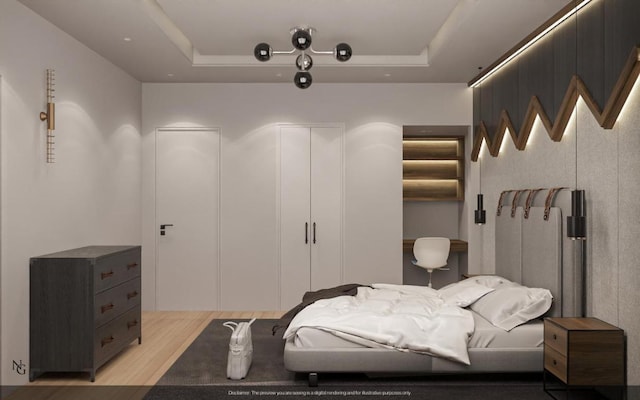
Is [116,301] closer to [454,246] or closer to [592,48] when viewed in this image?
[454,246]

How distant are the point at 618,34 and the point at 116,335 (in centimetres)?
417

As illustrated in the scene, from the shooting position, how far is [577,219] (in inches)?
132

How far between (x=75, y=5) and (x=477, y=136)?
4.29 metres

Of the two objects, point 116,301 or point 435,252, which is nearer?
point 116,301

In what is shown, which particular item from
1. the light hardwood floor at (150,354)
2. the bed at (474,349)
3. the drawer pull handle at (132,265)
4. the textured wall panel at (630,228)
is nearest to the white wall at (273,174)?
the light hardwood floor at (150,354)

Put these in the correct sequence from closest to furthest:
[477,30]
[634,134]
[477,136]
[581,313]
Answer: [634,134]
[581,313]
[477,30]
[477,136]

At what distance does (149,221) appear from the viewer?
6.16 metres

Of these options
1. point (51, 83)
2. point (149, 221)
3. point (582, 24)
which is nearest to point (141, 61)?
point (51, 83)

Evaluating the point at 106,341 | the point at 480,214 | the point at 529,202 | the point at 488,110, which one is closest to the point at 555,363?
the point at 529,202

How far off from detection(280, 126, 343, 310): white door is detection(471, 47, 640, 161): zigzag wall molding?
183cm

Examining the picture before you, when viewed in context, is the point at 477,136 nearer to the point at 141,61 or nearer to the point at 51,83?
the point at 141,61

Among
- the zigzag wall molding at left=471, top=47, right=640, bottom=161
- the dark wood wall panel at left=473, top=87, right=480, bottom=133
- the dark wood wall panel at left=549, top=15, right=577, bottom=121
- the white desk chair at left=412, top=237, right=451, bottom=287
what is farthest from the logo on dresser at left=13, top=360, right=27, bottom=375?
the dark wood wall panel at left=473, top=87, right=480, bottom=133

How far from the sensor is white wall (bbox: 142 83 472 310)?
6.14m

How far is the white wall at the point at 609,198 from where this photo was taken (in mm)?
3018
